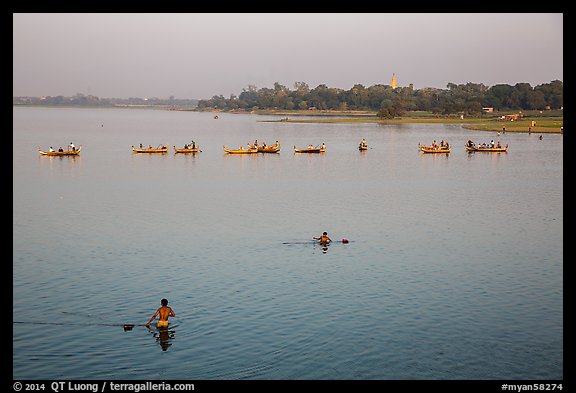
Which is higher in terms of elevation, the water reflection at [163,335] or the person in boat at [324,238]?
the person in boat at [324,238]

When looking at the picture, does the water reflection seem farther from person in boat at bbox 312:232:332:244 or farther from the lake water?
person in boat at bbox 312:232:332:244

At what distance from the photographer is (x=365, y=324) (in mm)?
28062

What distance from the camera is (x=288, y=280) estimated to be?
34.4 meters

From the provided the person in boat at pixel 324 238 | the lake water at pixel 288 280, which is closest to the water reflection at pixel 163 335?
the lake water at pixel 288 280

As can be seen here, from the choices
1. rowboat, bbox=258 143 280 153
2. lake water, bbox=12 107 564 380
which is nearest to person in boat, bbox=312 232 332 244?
lake water, bbox=12 107 564 380

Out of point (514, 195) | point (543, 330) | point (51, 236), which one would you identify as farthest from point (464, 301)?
point (514, 195)

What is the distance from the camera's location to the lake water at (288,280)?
24.5 metres

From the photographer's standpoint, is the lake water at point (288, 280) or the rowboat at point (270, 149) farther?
the rowboat at point (270, 149)

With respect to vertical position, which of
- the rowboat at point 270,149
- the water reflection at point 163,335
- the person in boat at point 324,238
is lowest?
the water reflection at point 163,335

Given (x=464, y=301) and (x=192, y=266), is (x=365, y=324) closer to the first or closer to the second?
(x=464, y=301)

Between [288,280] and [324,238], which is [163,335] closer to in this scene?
[288,280]

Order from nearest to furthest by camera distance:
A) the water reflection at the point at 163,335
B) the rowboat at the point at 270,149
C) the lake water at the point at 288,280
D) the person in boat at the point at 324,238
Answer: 1. the lake water at the point at 288,280
2. the water reflection at the point at 163,335
3. the person in boat at the point at 324,238
4. the rowboat at the point at 270,149

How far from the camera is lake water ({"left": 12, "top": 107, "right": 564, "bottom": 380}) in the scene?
2452 cm

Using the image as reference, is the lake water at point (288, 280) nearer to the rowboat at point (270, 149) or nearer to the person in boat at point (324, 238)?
the person in boat at point (324, 238)
